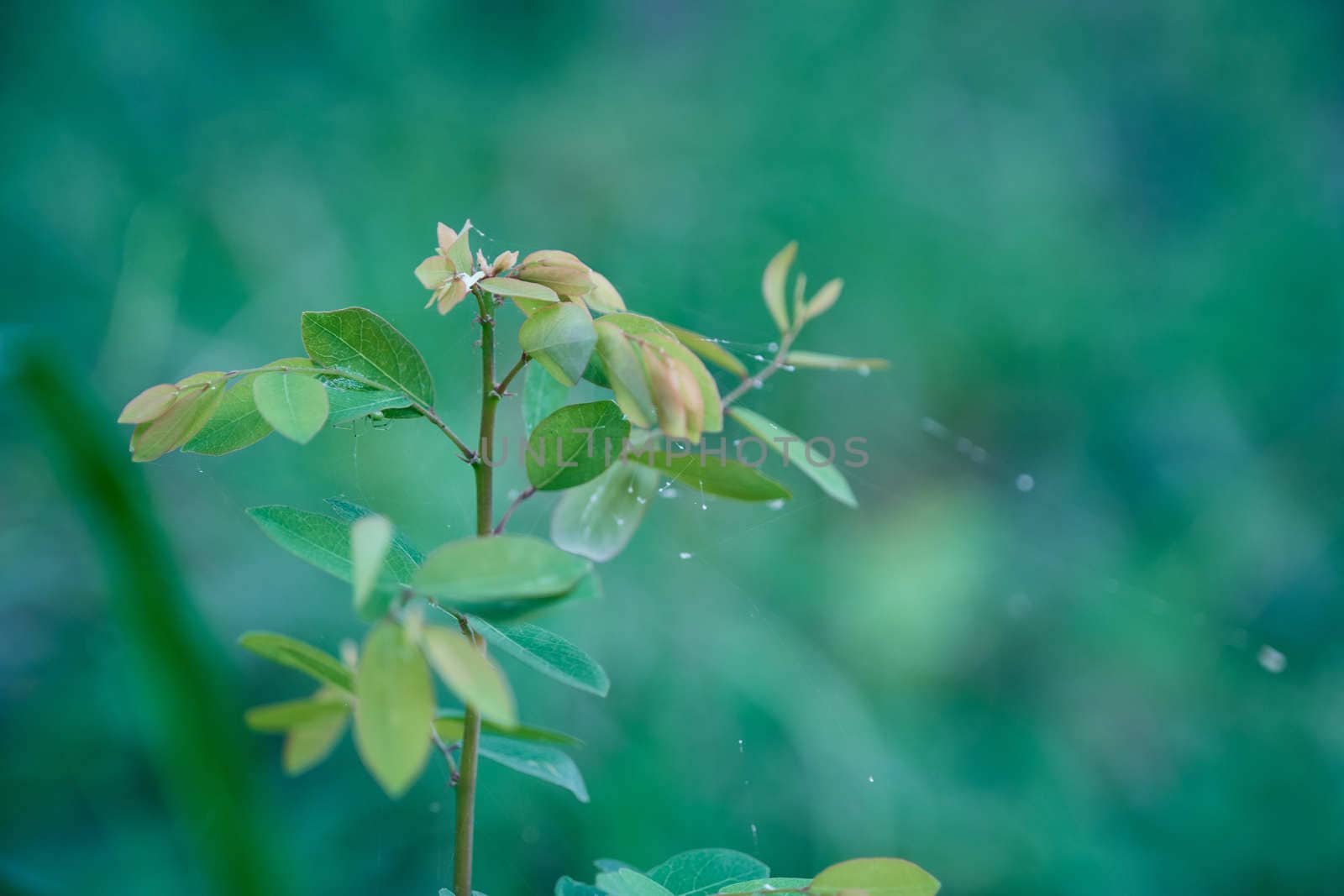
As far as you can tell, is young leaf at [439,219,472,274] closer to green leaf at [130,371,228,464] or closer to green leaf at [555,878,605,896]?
green leaf at [130,371,228,464]

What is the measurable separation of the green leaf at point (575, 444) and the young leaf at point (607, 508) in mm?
31

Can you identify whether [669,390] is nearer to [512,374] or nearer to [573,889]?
[512,374]

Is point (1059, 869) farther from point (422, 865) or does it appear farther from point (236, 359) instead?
point (236, 359)

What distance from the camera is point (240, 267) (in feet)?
3.62

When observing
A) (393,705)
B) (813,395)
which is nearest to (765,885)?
(393,705)

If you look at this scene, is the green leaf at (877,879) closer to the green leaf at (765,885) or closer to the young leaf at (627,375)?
the green leaf at (765,885)

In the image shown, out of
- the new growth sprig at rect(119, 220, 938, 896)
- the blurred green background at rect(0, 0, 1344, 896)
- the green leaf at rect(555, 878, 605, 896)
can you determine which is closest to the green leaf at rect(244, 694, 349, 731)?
the new growth sprig at rect(119, 220, 938, 896)

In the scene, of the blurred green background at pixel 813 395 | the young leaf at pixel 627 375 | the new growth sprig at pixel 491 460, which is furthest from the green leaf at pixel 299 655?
the blurred green background at pixel 813 395

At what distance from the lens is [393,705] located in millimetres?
181

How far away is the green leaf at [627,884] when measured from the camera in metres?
0.24

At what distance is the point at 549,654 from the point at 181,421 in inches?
5.0

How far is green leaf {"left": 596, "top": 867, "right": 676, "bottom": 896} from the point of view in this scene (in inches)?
9.4

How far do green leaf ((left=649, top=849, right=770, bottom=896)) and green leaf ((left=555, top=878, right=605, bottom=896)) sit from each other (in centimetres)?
2

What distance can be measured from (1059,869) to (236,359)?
1.05 meters
